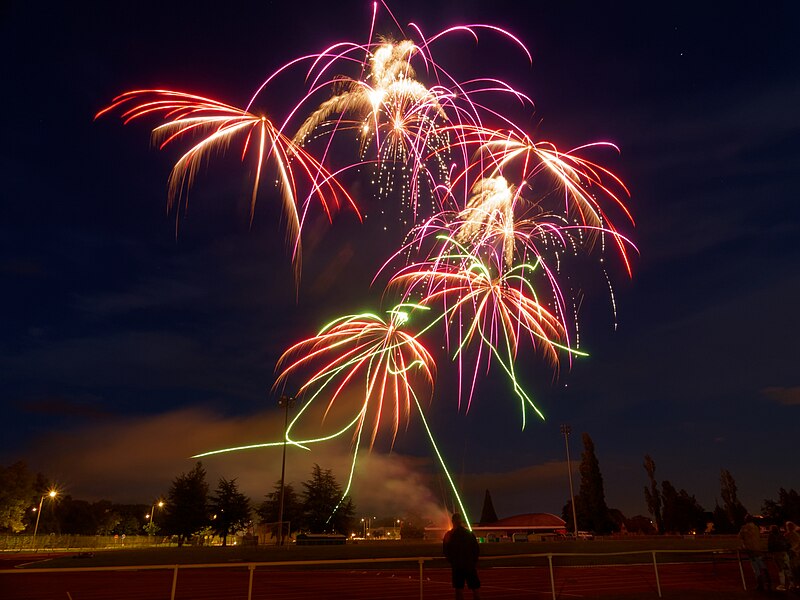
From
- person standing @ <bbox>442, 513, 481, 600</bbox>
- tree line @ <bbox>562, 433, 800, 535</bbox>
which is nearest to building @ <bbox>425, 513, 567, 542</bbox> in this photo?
tree line @ <bbox>562, 433, 800, 535</bbox>

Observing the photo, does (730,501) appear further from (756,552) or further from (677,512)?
(756,552)

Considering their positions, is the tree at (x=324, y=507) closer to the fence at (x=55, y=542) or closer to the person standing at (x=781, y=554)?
the fence at (x=55, y=542)

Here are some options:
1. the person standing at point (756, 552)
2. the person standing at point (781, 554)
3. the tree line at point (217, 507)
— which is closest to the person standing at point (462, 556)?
the person standing at point (756, 552)

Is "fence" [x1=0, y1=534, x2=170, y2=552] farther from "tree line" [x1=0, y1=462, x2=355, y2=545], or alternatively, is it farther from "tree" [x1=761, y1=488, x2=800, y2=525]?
"tree" [x1=761, y1=488, x2=800, y2=525]

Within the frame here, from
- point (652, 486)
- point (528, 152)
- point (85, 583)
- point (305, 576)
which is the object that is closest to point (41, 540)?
point (85, 583)

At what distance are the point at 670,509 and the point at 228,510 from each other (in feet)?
199

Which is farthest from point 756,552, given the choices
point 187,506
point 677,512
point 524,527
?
point 524,527

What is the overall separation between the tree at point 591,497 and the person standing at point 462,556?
6670cm

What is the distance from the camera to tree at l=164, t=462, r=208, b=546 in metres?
70.9

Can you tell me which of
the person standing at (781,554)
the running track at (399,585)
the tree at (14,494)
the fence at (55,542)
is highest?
the tree at (14,494)

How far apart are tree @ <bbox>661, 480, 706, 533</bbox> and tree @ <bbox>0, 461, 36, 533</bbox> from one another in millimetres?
88180

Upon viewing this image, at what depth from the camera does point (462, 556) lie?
10172 mm

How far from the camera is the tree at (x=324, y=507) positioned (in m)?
70.9

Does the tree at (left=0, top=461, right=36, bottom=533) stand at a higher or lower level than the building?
higher
